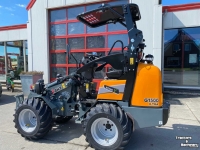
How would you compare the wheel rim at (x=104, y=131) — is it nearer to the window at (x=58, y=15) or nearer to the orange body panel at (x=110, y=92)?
the orange body panel at (x=110, y=92)

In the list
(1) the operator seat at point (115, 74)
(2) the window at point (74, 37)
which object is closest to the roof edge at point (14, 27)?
(2) the window at point (74, 37)

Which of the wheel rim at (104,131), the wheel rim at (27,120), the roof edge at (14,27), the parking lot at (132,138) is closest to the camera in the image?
the wheel rim at (104,131)

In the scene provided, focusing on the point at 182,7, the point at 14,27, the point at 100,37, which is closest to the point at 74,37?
the point at 100,37

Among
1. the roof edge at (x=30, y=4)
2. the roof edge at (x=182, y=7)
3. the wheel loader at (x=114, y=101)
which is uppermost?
the roof edge at (x=30, y=4)

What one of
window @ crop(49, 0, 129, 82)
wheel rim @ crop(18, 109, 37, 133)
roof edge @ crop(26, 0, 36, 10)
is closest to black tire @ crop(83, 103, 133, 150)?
wheel rim @ crop(18, 109, 37, 133)

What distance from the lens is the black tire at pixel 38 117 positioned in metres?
3.58

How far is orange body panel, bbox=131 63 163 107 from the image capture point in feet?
10.0

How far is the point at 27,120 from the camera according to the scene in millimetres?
3857

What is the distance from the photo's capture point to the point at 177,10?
7.54 m

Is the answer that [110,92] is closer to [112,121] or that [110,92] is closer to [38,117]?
[112,121]

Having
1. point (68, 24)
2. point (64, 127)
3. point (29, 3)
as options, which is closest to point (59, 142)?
point (64, 127)

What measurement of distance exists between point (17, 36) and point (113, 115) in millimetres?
9253

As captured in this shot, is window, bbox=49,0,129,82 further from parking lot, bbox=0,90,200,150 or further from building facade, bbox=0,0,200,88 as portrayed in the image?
parking lot, bbox=0,90,200,150

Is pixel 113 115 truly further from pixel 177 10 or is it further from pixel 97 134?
pixel 177 10
